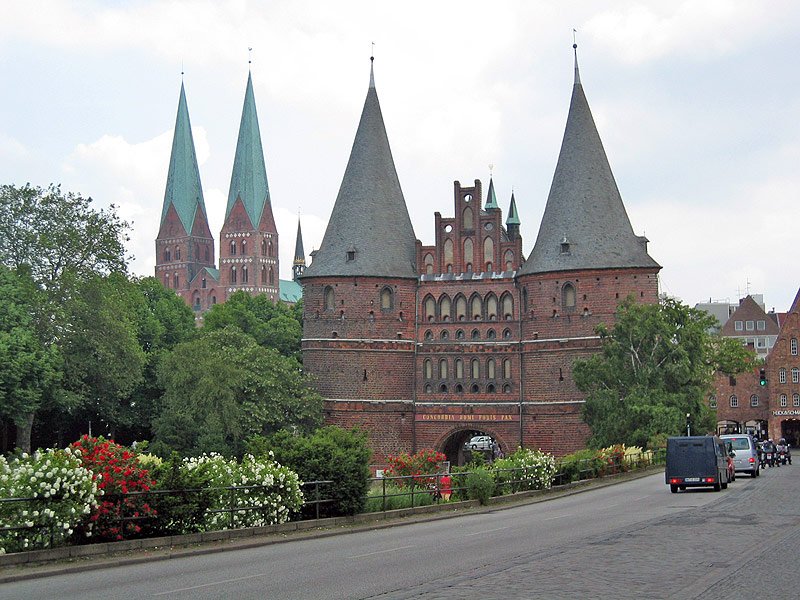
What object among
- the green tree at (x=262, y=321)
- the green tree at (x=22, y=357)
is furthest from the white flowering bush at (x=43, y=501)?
the green tree at (x=262, y=321)

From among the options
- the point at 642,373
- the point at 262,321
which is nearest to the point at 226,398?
the point at 642,373

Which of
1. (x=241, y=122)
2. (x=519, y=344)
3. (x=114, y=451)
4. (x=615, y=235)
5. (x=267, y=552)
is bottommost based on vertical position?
(x=267, y=552)

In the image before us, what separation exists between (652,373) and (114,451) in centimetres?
3548

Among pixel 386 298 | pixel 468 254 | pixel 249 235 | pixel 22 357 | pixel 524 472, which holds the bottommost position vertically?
pixel 524 472

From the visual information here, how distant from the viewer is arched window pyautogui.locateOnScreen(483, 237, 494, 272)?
60.0 meters

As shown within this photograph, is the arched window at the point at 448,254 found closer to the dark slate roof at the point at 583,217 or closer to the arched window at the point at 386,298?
the arched window at the point at 386,298

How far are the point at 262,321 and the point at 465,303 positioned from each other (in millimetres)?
24640

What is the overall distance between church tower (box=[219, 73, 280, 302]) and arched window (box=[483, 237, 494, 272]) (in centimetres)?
8591

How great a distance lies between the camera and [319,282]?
195 feet

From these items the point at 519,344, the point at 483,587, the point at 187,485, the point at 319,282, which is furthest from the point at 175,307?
the point at 483,587

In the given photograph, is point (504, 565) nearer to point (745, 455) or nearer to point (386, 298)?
point (745, 455)

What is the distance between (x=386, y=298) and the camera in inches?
2347

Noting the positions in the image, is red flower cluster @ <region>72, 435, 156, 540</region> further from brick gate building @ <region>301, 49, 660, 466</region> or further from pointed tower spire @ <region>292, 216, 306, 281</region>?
pointed tower spire @ <region>292, 216, 306, 281</region>

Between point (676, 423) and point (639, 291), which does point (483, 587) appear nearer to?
point (676, 423)
